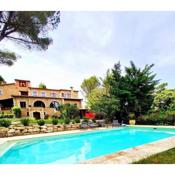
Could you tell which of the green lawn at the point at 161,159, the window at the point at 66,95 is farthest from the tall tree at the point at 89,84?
the green lawn at the point at 161,159

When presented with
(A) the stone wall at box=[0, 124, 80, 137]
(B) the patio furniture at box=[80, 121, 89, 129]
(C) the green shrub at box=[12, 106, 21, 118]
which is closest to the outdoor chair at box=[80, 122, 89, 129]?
(B) the patio furniture at box=[80, 121, 89, 129]

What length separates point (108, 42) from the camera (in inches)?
576

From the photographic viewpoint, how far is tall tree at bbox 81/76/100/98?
3550 centimetres

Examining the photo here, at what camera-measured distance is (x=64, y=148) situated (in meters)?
A: 8.68


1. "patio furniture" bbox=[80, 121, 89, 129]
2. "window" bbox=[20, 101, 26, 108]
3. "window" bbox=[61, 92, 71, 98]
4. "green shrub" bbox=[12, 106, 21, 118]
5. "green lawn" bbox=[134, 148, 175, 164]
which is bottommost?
"green lawn" bbox=[134, 148, 175, 164]

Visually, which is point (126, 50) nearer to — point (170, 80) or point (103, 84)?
point (170, 80)

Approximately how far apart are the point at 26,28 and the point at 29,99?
64.1 ft

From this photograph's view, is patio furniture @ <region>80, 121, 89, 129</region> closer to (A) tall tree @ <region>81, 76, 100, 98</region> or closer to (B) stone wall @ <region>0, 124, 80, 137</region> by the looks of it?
(B) stone wall @ <region>0, 124, 80, 137</region>

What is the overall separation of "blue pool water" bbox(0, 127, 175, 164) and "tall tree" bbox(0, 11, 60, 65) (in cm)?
413

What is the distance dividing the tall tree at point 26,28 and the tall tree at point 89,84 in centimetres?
2561

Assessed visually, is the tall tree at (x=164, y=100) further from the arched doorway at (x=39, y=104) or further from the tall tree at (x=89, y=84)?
the arched doorway at (x=39, y=104)

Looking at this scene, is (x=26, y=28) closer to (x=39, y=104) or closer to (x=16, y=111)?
(x=16, y=111)

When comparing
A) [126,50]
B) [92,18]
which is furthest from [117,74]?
[92,18]

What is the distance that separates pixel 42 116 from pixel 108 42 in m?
16.7
